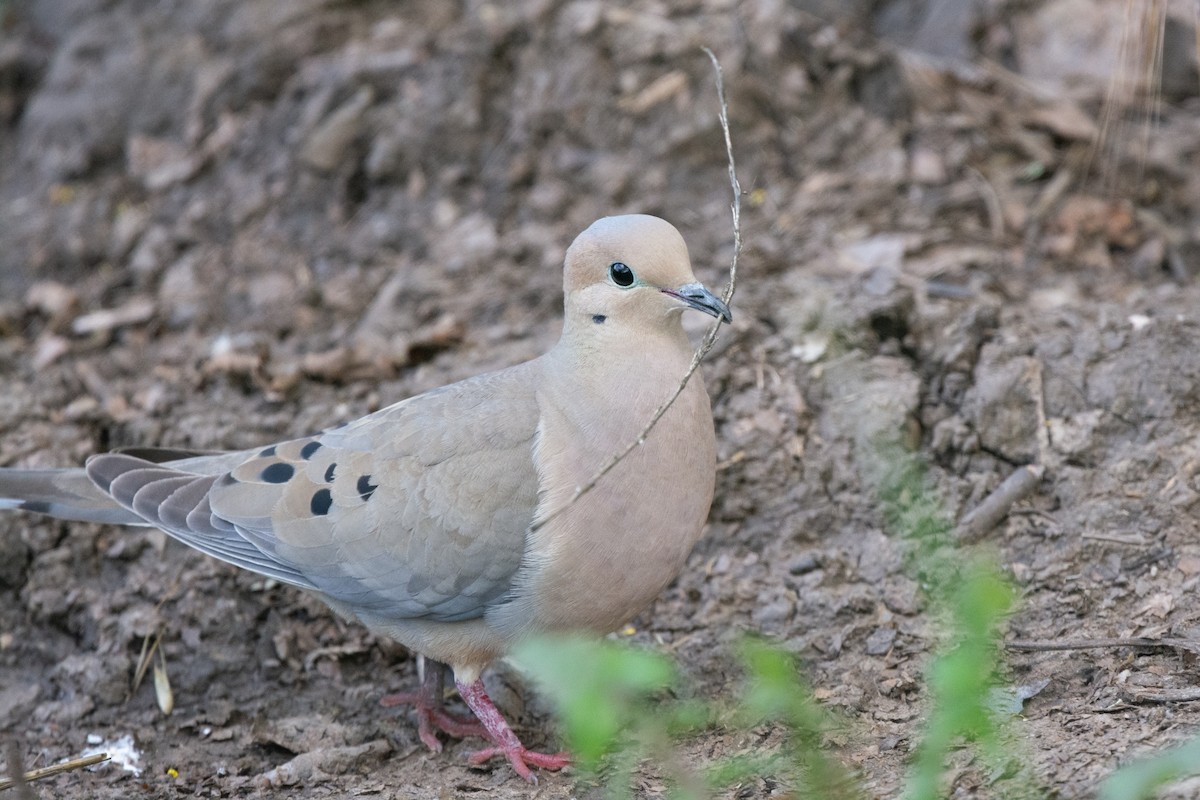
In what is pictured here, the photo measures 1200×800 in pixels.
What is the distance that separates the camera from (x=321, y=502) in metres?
3.66

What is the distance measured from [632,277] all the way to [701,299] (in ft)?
0.81

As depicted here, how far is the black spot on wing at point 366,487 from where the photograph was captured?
3580 millimetres

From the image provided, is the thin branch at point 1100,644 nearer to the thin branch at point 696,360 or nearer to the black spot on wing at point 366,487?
the thin branch at point 696,360

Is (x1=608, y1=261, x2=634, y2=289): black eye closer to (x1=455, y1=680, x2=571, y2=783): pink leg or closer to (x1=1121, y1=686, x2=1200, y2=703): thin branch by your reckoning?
(x1=455, y1=680, x2=571, y2=783): pink leg

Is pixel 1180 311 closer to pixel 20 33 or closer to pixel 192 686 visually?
pixel 192 686

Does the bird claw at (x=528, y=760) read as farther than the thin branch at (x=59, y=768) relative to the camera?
Yes

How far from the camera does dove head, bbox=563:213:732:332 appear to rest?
3352mm

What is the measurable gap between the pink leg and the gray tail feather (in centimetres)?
112

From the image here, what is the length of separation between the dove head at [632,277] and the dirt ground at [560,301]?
975mm

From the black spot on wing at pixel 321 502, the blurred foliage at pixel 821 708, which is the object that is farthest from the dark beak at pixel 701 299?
the black spot on wing at pixel 321 502

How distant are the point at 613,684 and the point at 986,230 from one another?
399 centimetres

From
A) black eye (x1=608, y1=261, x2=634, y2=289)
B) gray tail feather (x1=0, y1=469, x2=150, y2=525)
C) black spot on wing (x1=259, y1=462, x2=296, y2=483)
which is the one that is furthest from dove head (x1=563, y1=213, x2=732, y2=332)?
gray tail feather (x1=0, y1=469, x2=150, y2=525)

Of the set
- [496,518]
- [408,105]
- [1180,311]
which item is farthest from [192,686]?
[1180,311]

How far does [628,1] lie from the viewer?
593cm
